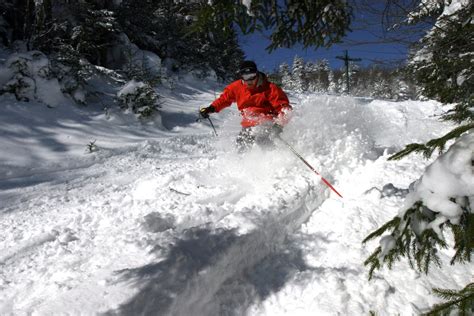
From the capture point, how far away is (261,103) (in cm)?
652

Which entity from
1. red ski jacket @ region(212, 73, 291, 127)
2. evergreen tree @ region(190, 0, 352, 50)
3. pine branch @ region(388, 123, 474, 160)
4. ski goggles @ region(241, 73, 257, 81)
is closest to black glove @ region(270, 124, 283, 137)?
red ski jacket @ region(212, 73, 291, 127)

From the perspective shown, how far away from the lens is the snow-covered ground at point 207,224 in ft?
9.01

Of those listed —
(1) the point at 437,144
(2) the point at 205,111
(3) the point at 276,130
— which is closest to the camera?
(1) the point at 437,144

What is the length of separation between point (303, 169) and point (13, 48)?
889cm

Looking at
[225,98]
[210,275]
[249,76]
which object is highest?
[249,76]

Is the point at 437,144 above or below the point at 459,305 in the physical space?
above

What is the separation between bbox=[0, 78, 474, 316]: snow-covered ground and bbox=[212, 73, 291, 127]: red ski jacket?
0.32 meters

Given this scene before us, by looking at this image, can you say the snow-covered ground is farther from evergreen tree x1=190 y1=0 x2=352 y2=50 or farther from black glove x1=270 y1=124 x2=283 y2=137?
evergreen tree x1=190 y1=0 x2=352 y2=50

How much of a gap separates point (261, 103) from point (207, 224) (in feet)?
11.2

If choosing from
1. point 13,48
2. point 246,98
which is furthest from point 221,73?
point 246,98

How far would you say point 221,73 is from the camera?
2236cm

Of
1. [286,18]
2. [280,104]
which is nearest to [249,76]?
[280,104]

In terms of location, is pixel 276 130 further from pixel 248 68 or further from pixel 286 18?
pixel 286 18

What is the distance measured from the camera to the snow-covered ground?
2.75 metres
